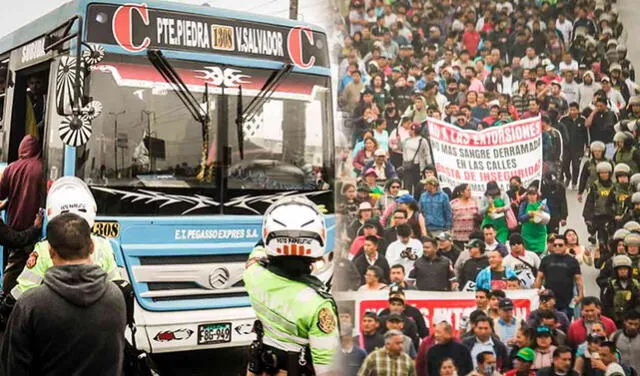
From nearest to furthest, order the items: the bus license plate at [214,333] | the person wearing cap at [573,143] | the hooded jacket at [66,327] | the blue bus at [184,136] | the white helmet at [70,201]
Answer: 1. the hooded jacket at [66,327]
2. the person wearing cap at [573,143]
3. the white helmet at [70,201]
4. the blue bus at [184,136]
5. the bus license plate at [214,333]

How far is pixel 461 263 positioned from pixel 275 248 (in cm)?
111

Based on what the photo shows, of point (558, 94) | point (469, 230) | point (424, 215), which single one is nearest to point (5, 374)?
point (424, 215)

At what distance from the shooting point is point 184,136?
531 centimetres

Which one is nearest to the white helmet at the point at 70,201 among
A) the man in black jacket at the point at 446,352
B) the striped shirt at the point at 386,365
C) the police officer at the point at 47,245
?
the police officer at the point at 47,245

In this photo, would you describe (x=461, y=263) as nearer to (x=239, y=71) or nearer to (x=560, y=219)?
(x=560, y=219)

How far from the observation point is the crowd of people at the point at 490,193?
345 cm

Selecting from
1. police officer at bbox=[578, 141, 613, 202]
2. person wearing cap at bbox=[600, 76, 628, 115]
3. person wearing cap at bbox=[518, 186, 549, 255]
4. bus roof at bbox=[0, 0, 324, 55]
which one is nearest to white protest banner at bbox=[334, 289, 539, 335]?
person wearing cap at bbox=[518, 186, 549, 255]

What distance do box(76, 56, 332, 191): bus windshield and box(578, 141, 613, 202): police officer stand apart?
2.26 meters

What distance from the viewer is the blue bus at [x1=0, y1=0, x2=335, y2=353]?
5070 millimetres

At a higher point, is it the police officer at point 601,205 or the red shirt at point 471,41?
the red shirt at point 471,41

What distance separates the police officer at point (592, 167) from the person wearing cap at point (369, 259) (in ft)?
3.59

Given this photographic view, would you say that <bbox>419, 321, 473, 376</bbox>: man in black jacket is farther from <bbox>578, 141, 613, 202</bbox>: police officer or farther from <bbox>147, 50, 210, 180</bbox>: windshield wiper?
<bbox>147, 50, 210, 180</bbox>: windshield wiper

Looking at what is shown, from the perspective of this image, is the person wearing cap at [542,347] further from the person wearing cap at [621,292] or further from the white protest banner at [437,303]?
the person wearing cap at [621,292]

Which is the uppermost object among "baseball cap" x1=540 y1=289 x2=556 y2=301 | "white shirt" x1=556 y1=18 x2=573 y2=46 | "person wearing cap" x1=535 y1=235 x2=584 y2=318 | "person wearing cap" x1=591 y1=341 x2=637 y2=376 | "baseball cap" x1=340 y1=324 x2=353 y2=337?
"white shirt" x1=556 y1=18 x2=573 y2=46
